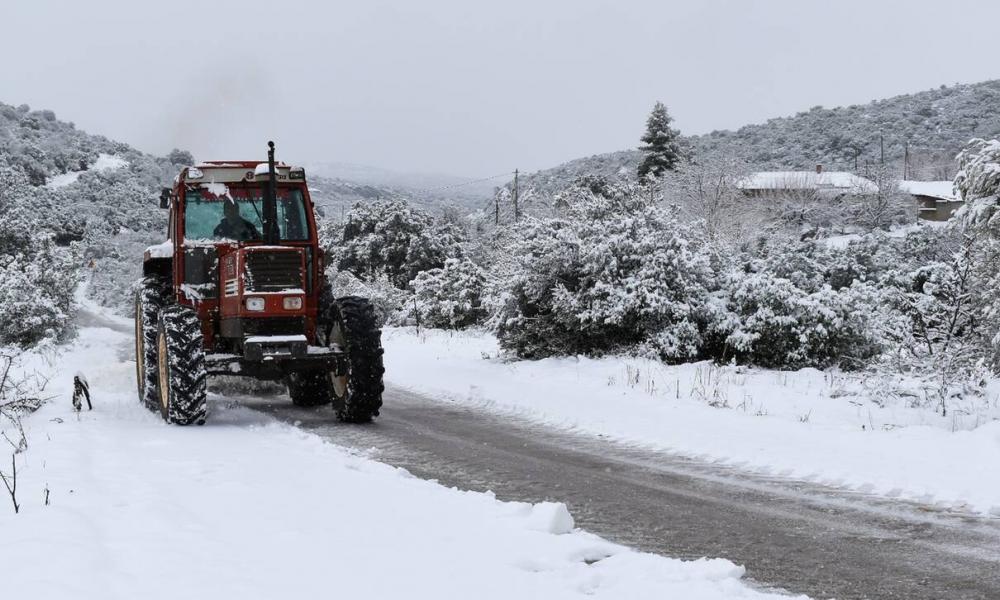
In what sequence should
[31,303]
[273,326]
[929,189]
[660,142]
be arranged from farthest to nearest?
[929,189] → [660,142] → [31,303] → [273,326]

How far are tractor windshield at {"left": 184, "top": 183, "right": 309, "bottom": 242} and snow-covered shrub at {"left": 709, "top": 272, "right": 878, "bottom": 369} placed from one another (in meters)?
8.01

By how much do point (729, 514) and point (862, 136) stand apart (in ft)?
303

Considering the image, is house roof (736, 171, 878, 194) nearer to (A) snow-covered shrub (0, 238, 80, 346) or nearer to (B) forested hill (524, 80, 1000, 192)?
(B) forested hill (524, 80, 1000, 192)

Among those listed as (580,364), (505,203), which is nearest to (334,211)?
(505,203)

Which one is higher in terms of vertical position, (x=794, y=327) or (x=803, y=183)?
(x=803, y=183)

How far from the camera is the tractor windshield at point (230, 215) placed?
10648mm

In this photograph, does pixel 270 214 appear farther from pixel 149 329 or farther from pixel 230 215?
pixel 149 329

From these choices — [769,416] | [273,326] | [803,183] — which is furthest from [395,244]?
[769,416]

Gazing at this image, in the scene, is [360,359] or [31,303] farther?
[31,303]

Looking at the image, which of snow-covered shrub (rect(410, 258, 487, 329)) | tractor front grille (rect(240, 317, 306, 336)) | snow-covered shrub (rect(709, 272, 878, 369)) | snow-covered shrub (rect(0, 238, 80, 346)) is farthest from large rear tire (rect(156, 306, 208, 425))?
snow-covered shrub (rect(0, 238, 80, 346))

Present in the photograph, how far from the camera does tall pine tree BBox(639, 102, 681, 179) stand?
51.9m

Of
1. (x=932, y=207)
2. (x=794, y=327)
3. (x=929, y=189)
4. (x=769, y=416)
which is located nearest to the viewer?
(x=769, y=416)

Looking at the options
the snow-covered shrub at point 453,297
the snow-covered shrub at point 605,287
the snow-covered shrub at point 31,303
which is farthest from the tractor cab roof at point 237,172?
the snow-covered shrub at point 31,303

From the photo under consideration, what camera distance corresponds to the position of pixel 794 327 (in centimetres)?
1473
